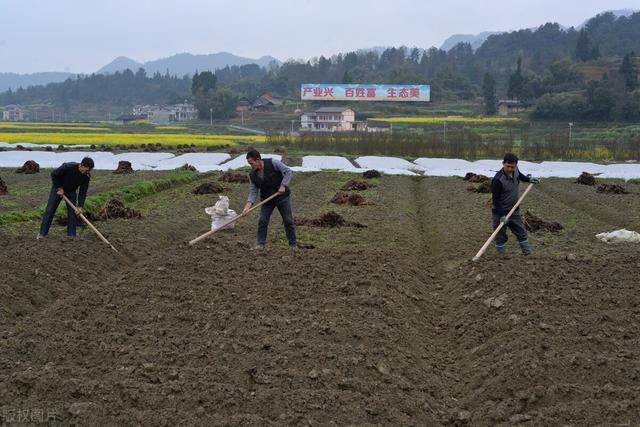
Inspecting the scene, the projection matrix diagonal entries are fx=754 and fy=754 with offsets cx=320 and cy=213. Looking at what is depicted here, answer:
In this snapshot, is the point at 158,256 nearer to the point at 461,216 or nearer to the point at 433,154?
the point at 461,216

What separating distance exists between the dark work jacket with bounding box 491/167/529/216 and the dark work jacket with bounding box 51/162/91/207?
19.6ft

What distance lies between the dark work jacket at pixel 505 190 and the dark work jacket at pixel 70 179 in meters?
5.96

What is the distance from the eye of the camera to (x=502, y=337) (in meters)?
7.49

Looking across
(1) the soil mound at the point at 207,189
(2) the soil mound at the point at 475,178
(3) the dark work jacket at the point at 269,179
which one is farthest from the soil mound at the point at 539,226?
(2) the soil mound at the point at 475,178

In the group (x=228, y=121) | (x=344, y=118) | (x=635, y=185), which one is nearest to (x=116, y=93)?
(x=228, y=121)

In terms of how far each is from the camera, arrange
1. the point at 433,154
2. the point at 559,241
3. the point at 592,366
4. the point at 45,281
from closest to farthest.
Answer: the point at 592,366
the point at 45,281
the point at 559,241
the point at 433,154

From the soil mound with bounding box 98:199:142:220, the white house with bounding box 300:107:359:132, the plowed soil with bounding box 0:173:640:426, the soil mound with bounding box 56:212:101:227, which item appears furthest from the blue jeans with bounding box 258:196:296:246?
the white house with bounding box 300:107:359:132

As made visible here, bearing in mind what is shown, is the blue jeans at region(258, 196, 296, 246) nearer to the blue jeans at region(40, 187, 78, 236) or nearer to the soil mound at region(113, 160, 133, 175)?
the blue jeans at region(40, 187, 78, 236)

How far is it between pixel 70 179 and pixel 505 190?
250 inches

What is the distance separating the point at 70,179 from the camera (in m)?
Result: 11.2

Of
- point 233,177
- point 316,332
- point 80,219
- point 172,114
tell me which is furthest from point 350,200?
point 172,114

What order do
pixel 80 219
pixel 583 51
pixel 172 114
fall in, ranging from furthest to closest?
pixel 583 51, pixel 172 114, pixel 80 219

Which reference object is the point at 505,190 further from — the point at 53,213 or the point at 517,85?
the point at 517,85

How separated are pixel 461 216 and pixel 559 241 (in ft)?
11.8
